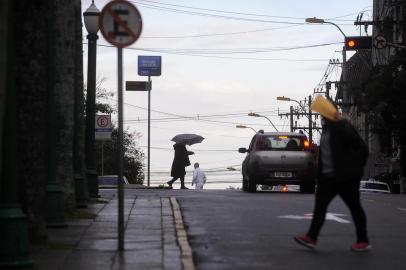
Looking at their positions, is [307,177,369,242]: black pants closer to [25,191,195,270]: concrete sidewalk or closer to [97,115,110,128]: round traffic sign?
[25,191,195,270]: concrete sidewalk

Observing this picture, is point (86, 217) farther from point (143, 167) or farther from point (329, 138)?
point (143, 167)

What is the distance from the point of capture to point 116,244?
1148 cm

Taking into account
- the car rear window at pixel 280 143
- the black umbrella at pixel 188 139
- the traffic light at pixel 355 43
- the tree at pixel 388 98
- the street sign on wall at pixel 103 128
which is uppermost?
the traffic light at pixel 355 43

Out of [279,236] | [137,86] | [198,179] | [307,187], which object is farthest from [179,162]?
[279,236]

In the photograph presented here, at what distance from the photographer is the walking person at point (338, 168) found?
11219 mm

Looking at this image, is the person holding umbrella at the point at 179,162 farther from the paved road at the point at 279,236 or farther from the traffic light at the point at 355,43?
the paved road at the point at 279,236

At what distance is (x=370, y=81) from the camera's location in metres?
45.3

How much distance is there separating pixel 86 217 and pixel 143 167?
77.9 metres

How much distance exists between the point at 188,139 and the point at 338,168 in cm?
2636

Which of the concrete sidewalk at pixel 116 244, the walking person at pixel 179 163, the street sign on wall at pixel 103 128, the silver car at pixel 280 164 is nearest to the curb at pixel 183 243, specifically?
the concrete sidewalk at pixel 116 244

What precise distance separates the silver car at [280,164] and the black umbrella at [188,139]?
9.98 meters

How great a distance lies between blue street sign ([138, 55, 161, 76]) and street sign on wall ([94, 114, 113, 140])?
25493mm

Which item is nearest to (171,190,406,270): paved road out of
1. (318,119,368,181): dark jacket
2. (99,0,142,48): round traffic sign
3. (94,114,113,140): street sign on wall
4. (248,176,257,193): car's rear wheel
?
(318,119,368,181): dark jacket

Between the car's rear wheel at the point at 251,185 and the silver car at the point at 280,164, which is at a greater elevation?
the silver car at the point at 280,164
